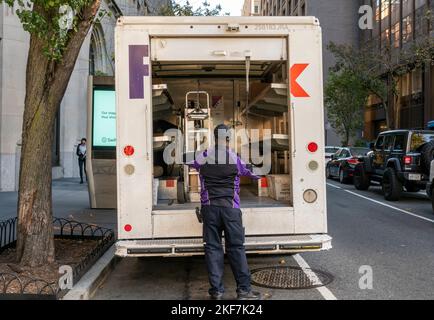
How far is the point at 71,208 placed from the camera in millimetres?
12445

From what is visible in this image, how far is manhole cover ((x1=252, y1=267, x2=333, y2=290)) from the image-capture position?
629 cm

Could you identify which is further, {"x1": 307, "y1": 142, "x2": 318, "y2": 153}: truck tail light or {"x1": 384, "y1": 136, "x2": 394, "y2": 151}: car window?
{"x1": 384, "y1": 136, "x2": 394, "y2": 151}: car window

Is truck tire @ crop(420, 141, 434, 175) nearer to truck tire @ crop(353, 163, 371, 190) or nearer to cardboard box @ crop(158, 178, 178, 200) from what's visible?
truck tire @ crop(353, 163, 371, 190)

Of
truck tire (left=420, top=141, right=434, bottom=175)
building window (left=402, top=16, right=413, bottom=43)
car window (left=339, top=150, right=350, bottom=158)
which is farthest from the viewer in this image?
building window (left=402, top=16, right=413, bottom=43)

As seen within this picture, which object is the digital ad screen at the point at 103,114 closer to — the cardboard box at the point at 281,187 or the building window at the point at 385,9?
the cardboard box at the point at 281,187

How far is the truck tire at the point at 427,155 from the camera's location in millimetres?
13500

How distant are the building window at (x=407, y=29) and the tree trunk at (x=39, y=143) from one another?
32.4 m

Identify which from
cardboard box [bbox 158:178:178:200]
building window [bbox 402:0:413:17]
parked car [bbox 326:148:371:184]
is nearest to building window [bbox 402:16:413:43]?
building window [bbox 402:0:413:17]

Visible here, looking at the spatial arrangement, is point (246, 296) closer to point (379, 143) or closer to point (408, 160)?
point (408, 160)

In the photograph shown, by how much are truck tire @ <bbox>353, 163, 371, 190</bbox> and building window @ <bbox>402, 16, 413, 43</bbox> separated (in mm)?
19796

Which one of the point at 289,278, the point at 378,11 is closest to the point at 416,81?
the point at 378,11

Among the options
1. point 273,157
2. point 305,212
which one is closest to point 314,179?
point 305,212

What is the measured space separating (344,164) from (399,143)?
601 centimetres

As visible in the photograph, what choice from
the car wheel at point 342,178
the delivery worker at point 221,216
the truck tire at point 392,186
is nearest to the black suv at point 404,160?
the truck tire at point 392,186
